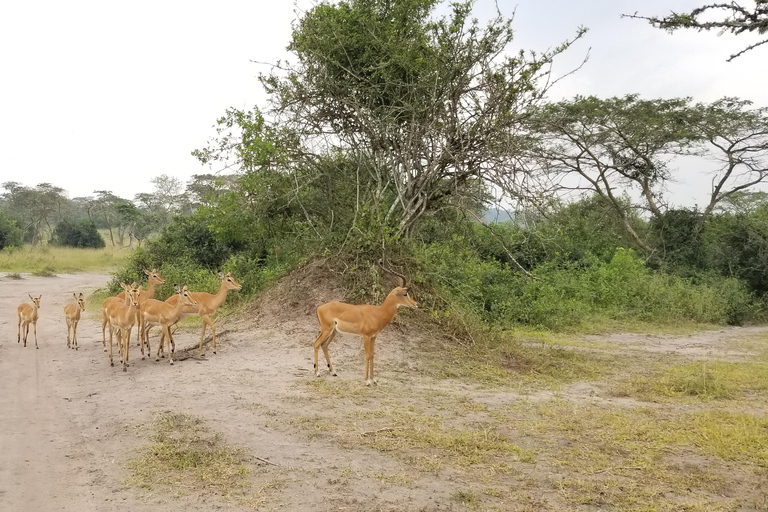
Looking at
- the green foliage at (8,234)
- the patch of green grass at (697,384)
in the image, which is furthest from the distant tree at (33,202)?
the patch of green grass at (697,384)

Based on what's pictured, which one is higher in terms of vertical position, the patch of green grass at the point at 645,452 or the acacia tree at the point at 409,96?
the acacia tree at the point at 409,96

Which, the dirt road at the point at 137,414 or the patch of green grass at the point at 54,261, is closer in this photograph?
the dirt road at the point at 137,414

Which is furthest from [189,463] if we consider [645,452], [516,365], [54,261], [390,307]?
[54,261]

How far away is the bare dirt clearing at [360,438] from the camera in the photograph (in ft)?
16.2

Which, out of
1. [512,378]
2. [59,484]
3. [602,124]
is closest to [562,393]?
[512,378]

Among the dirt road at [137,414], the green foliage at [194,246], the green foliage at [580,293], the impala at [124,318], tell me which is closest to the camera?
the dirt road at [137,414]

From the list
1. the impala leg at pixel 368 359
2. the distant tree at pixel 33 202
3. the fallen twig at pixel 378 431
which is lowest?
the fallen twig at pixel 378 431

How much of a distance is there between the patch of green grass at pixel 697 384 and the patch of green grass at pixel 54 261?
2872cm

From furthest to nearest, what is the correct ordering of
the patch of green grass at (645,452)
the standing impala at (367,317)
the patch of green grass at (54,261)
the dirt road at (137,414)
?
1. the patch of green grass at (54,261)
2. the standing impala at (367,317)
3. the patch of green grass at (645,452)
4. the dirt road at (137,414)

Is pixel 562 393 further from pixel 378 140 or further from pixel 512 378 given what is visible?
pixel 378 140

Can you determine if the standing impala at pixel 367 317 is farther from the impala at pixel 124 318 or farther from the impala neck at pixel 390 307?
the impala at pixel 124 318

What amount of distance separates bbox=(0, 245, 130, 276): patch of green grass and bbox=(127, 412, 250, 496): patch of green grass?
2764 centimetres

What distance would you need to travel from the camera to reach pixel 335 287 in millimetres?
12352

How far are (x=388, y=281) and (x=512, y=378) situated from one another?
3.45 meters
